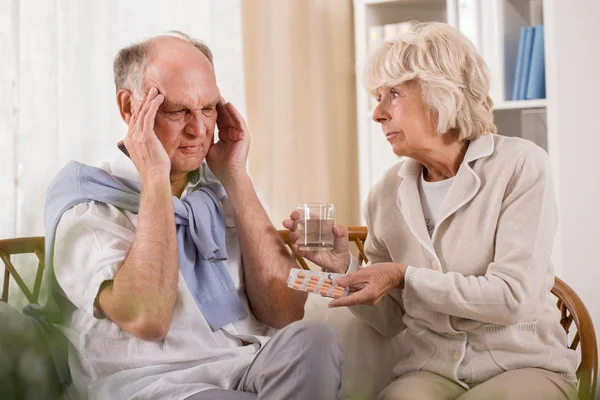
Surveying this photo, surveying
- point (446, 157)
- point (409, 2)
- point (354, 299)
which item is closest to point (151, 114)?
point (354, 299)

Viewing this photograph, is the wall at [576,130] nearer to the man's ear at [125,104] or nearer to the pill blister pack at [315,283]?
the pill blister pack at [315,283]

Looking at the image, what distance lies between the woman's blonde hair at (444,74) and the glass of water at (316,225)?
11.7 inches

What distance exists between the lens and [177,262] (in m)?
1.26

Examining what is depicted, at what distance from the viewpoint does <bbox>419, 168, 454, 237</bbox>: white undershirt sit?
4.92 ft

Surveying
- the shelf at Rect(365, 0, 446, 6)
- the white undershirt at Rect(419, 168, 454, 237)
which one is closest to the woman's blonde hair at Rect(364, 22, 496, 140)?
the white undershirt at Rect(419, 168, 454, 237)

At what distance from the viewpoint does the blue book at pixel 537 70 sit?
8.53ft

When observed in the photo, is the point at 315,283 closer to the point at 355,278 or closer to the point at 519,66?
the point at 355,278

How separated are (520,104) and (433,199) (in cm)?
128

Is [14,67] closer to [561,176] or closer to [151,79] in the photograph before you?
[151,79]

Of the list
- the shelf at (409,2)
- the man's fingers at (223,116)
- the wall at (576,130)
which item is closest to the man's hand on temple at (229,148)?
the man's fingers at (223,116)

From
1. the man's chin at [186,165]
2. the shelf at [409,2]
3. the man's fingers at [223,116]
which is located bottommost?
the man's chin at [186,165]

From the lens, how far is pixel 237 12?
8.49ft

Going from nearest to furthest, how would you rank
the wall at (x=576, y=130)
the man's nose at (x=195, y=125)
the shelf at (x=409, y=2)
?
the man's nose at (x=195, y=125)
the wall at (x=576, y=130)
the shelf at (x=409, y=2)

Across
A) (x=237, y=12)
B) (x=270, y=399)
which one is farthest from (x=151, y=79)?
(x=237, y=12)
